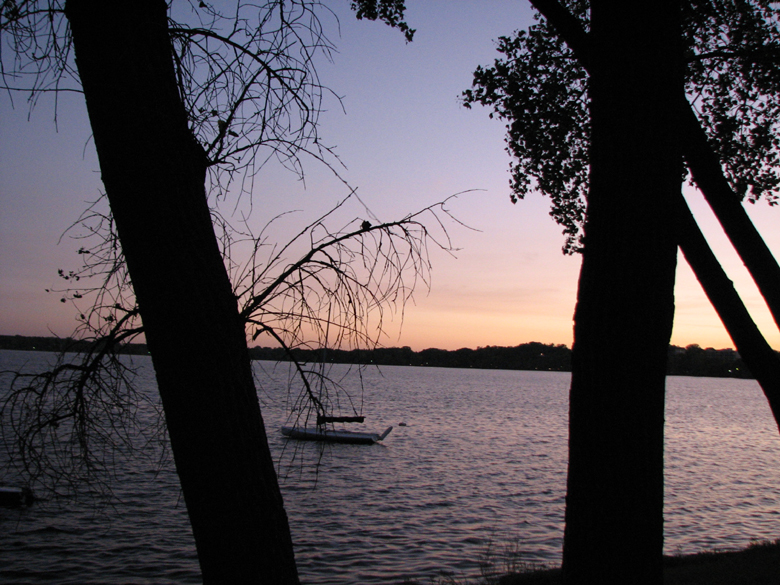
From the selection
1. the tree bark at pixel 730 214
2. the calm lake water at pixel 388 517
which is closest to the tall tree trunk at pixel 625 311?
the calm lake water at pixel 388 517

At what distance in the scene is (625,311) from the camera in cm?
263

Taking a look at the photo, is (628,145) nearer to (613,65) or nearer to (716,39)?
(613,65)

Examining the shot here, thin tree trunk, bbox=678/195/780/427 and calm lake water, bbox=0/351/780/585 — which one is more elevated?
thin tree trunk, bbox=678/195/780/427

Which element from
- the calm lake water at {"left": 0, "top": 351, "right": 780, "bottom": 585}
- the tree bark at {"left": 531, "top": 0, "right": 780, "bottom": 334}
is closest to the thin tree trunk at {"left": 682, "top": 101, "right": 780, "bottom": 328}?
the tree bark at {"left": 531, "top": 0, "right": 780, "bottom": 334}

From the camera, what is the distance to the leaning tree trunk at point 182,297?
2.03 meters

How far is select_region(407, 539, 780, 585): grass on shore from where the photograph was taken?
28.0 feet

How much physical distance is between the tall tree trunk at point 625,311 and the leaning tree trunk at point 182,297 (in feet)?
4.61

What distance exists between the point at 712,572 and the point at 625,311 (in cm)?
898

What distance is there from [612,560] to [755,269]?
14.5ft

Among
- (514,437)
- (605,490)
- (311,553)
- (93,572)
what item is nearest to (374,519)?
(311,553)

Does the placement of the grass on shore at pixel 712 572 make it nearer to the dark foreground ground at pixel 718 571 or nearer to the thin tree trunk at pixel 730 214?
the dark foreground ground at pixel 718 571

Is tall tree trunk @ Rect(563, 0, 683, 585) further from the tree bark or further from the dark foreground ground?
the dark foreground ground

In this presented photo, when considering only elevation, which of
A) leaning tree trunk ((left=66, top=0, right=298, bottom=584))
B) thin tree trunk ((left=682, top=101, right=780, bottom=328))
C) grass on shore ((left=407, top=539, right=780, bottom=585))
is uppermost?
thin tree trunk ((left=682, top=101, right=780, bottom=328))

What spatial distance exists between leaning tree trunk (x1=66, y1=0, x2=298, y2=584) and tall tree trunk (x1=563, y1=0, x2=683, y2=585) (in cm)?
141
